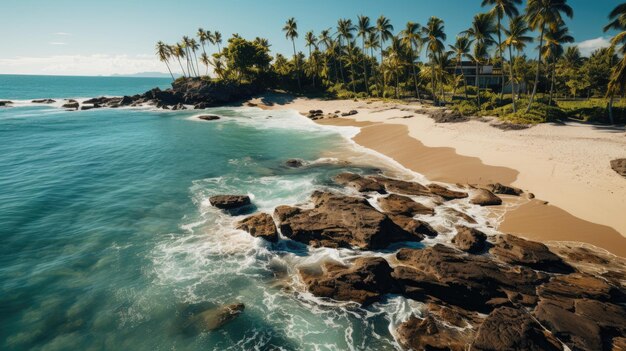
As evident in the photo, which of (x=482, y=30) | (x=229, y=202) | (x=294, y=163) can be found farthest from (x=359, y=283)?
(x=482, y=30)

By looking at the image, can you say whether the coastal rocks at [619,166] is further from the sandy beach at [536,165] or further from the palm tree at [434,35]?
the palm tree at [434,35]

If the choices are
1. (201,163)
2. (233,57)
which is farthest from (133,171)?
(233,57)

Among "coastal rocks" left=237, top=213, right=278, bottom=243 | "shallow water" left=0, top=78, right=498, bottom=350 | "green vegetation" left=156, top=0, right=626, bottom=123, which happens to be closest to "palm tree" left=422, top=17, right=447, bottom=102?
"green vegetation" left=156, top=0, right=626, bottom=123

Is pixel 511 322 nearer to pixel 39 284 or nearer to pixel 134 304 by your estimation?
pixel 134 304

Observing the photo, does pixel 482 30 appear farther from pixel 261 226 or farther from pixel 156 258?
pixel 156 258

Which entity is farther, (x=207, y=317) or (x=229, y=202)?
(x=229, y=202)
